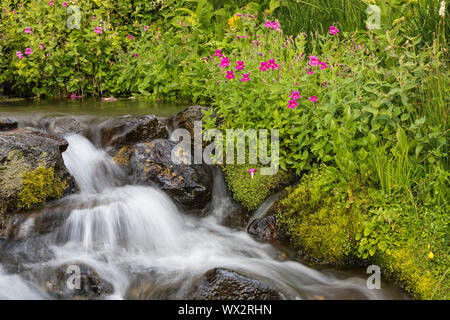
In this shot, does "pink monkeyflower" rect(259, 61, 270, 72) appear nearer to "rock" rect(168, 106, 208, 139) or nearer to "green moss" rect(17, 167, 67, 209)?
"rock" rect(168, 106, 208, 139)

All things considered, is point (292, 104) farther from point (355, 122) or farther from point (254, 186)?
point (254, 186)

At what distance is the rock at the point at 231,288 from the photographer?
352cm

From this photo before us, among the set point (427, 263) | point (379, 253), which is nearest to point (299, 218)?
point (379, 253)

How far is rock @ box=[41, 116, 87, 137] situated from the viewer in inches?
218

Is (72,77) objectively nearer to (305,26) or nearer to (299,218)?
(305,26)

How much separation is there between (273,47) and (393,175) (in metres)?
2.45

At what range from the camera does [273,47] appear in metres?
5.90

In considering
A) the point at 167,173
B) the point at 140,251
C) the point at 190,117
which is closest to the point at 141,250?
the point at 140,251

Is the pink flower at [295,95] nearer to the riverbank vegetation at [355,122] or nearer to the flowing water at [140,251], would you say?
the riverbank vegetation at [355,122]

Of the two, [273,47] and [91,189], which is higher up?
[273,47]

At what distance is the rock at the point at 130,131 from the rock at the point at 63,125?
24 centimetres

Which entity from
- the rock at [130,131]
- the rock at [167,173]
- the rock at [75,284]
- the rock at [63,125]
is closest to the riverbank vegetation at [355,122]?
the rock at [167,173]

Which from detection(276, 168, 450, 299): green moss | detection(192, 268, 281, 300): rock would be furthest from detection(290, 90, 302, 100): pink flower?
detection(192, 268, 281, 300): rock

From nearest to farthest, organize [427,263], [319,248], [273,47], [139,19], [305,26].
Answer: [427,263] → [319,248] → [273,47] → [305,26] → [139,19]
